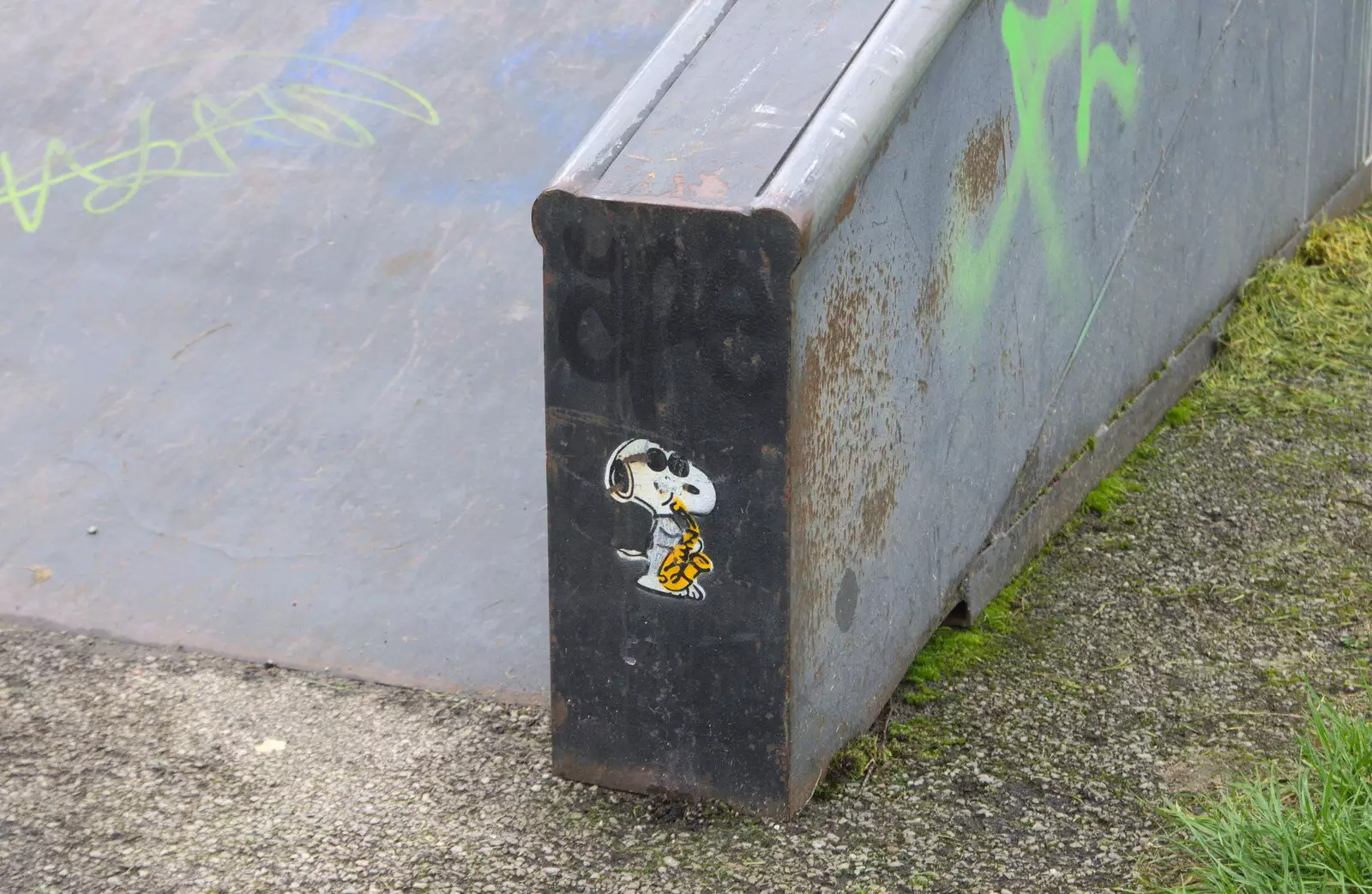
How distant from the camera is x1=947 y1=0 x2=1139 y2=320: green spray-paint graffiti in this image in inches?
138

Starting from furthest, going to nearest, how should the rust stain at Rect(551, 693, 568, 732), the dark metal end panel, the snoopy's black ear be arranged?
the rust stain at Rect(551, 693, 568, 732)
the snoopy's black ear
the dark metal end panel

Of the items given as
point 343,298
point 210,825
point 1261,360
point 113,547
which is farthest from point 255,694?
point 1261,360

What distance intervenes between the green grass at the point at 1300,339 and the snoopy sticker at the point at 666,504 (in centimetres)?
280

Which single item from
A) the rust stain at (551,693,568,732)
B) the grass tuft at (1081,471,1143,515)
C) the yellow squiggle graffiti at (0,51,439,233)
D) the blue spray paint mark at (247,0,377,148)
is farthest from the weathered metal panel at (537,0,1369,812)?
the blue spray paint mark at (247,0,377,148)

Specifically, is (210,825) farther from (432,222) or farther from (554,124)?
(554,124)

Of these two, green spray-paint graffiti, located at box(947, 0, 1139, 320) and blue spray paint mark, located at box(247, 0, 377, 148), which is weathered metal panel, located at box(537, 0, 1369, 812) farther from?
blue spray paint mark, located at box(247, 0, 377, 148)

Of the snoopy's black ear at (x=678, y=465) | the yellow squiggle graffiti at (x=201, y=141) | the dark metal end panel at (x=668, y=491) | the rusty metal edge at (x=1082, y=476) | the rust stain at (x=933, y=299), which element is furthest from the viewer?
the yellow squiggle graffiti at (x=201, y=141)

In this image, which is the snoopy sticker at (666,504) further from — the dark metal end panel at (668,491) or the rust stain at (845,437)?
the rust stain at (845,437)

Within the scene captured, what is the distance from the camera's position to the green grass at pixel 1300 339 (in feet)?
16.9

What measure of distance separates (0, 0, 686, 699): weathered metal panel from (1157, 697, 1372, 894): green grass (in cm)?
148

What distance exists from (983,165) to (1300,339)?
2551mm

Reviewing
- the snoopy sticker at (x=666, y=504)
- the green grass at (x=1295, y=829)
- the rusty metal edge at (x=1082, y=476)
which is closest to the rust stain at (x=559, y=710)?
the snoopy sticker at (x=666, y=504)

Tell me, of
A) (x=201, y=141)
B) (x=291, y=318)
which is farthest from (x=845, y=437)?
(x=201, y=141)

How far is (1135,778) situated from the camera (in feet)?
10.3
